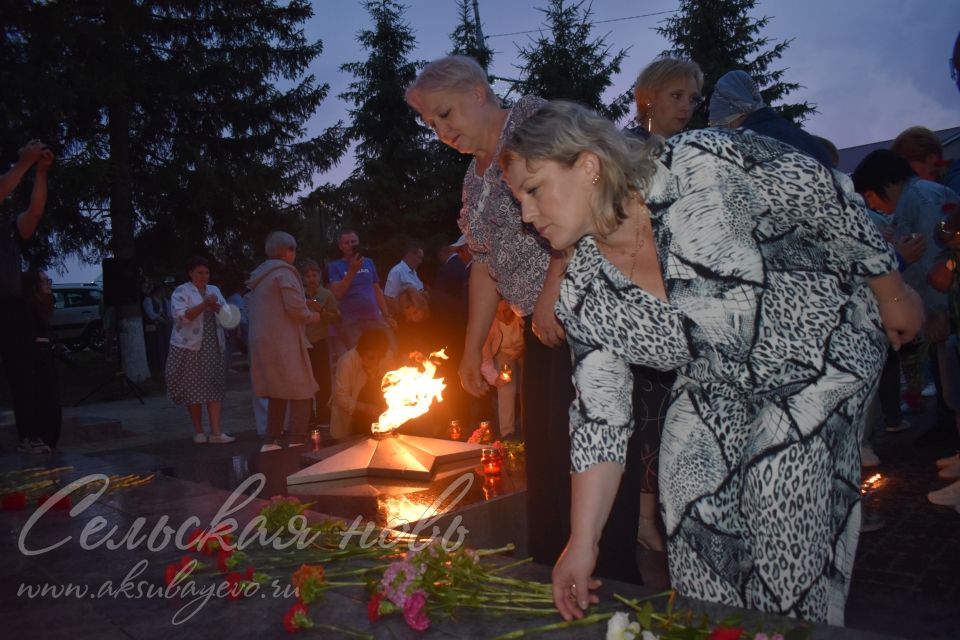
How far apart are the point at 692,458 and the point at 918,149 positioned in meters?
4.77

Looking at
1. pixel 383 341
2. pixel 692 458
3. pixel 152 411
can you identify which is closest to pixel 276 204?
pixel 152 411

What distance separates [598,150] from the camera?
1.98 meters

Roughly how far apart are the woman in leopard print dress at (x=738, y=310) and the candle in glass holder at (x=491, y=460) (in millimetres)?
3024

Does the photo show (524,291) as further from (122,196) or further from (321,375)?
(122,196)

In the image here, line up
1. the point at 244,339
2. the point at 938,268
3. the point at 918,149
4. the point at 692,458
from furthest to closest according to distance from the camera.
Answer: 1. the point at 244,339
2. the point at 918,149
3. the point at 938,268
4. the point at 692,458

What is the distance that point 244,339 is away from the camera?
17.0 m

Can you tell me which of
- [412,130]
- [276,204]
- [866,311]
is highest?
[412,130]

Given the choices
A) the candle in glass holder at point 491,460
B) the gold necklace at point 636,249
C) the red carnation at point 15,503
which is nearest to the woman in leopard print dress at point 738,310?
the gold necklace at point 636,249

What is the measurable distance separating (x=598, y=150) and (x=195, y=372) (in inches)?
279

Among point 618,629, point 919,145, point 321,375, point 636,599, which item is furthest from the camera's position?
point 321,375

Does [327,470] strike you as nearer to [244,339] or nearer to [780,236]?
[780,236]

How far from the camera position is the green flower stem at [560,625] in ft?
6.91

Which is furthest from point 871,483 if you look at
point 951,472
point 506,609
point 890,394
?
point 506,609

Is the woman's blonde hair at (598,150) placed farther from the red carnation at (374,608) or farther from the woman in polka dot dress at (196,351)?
the woman in polka dot dress at (196,351)
